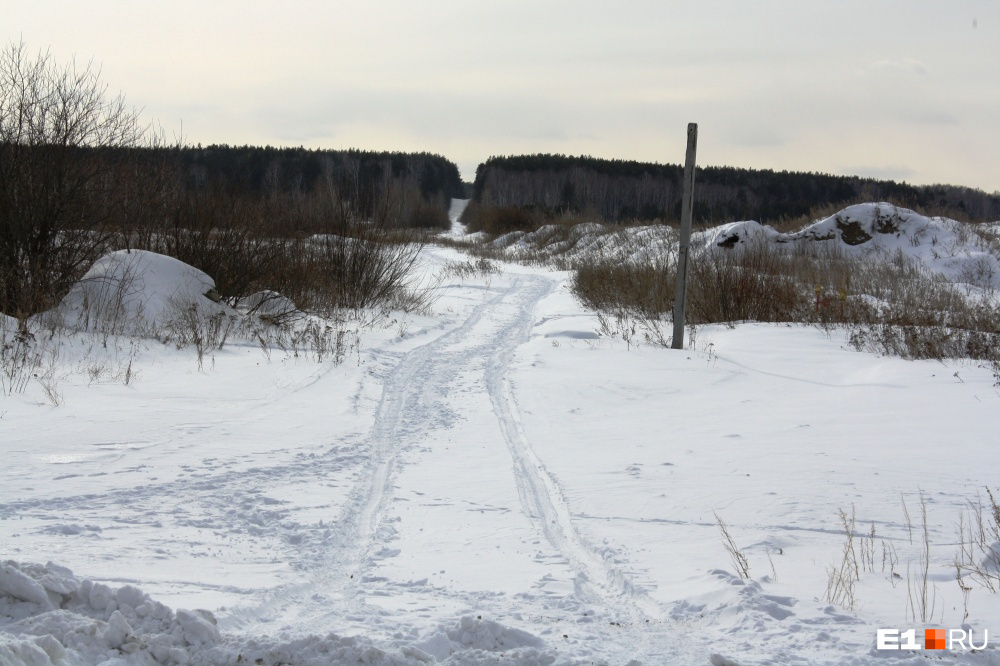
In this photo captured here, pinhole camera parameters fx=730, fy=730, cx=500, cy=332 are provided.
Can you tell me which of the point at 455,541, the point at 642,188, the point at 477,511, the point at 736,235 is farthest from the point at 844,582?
the point at 642,188

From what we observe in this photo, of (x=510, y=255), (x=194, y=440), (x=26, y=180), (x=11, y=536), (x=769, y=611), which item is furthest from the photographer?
(x=510, y=255)

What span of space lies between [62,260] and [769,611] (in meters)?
11.6

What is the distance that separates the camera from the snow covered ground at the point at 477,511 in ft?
10.6

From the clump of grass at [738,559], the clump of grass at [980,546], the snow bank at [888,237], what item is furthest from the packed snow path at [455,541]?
the snow bank at [888,237]

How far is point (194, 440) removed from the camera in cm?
619

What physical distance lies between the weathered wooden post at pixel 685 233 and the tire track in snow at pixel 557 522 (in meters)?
3.51

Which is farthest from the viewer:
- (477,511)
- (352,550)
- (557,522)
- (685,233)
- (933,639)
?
(685,233)

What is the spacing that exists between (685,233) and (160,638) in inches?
381

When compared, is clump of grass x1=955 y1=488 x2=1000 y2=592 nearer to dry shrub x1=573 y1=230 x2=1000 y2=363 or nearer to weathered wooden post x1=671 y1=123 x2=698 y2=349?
dry shrub x1=573 y1=230 x2=1000 y2=363

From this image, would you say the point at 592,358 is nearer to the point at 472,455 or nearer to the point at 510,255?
the point at 472,455

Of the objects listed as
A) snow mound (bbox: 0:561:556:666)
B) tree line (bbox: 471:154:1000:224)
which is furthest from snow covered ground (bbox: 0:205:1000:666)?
tree line (bbox: 471:154:1000:224)

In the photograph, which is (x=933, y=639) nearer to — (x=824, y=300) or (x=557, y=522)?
(x=557, y=522)

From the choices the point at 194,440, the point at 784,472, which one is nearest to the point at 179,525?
the point at 194,440

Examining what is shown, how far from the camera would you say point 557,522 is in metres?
4.91
